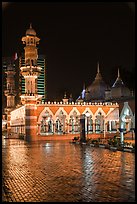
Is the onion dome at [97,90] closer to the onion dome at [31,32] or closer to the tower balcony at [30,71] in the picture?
the tower balcony at [30,71]

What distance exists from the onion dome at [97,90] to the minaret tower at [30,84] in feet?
48.3

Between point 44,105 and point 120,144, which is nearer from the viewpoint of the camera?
point 120,144

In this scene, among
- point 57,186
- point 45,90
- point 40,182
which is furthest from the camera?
point 45,90

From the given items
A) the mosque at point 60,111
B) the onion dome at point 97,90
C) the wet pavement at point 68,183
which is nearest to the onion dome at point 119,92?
the mosque at point 60,111

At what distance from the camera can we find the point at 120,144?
64.8 feet

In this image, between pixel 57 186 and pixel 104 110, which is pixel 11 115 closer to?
pixel 104 110

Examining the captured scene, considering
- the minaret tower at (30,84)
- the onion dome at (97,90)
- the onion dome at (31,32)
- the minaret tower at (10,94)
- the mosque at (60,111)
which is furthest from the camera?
the minaret tower at (10,94)

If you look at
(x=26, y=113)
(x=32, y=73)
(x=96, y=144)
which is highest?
(x=32, y=73)

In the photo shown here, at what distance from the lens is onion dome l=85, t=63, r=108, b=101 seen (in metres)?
45.2

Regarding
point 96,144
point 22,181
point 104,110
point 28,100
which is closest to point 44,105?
point 28,100

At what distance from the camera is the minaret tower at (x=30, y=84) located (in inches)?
1227

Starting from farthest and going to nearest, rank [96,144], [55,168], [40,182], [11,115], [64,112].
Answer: [11,115] → [64,112] → [96,144] → [55,168] → [40,182]

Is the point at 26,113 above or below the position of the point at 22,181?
above

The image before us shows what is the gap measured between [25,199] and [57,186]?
156 cm
